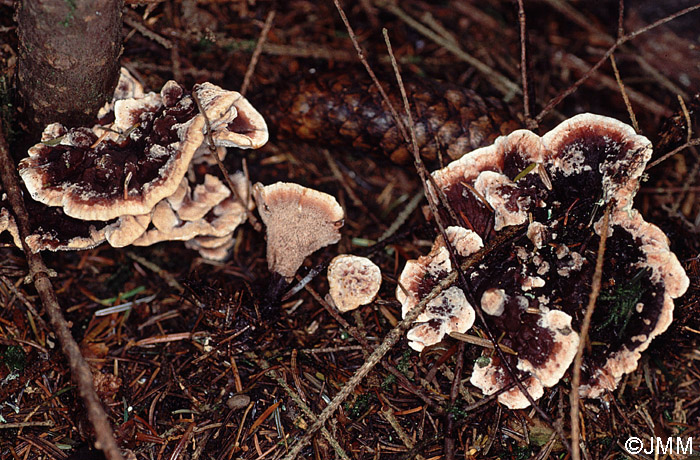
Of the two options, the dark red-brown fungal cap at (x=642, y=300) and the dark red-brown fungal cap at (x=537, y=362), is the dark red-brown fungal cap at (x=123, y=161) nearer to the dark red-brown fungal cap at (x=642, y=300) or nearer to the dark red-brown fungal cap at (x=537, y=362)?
the dark red-brown fungal cap at (x=537, y=362)

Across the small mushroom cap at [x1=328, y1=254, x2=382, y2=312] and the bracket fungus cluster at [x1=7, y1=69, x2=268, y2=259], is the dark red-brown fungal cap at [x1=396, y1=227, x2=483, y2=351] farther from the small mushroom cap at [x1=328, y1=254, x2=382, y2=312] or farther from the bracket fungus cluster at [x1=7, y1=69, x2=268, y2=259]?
the bracket fungus cluster at [x1=7, y1=69, x2=268, y2=259]

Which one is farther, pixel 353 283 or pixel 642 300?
pixel 353 283

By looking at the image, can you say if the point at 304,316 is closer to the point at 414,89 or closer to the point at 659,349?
the point at 414,89

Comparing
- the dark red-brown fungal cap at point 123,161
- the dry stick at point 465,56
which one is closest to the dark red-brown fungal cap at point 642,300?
the dry stick at point 465,56

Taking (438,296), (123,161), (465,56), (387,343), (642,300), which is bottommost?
(387,343)

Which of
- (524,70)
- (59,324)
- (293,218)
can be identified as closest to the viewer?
(59,324)

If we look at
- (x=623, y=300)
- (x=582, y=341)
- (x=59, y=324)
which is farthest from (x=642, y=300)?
(x=59, y=324)

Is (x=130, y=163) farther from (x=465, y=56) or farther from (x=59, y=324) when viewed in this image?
(x=465, y=56)

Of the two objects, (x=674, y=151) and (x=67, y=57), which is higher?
(x=67, y=57)

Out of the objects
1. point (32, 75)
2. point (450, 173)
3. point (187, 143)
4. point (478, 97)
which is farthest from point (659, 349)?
point (32, 75)
